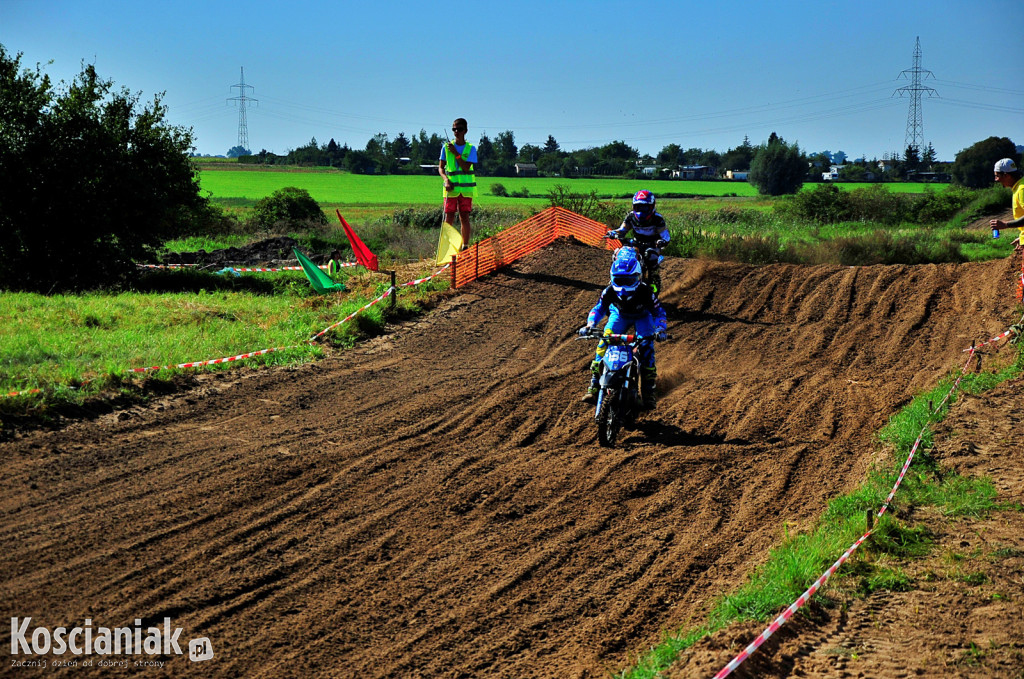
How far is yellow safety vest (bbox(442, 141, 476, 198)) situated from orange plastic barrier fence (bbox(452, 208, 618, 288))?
1.17 meters

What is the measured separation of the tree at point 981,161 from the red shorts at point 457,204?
56812 mm

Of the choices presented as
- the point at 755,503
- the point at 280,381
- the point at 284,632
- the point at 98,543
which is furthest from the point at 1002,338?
the point at 98,543

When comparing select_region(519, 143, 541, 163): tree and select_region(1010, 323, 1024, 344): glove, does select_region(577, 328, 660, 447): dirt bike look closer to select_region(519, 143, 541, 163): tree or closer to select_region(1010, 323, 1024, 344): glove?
select_region(1010, 323, 1024, 344): glove

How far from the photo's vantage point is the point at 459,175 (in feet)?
52.5

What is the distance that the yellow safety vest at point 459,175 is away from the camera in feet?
52.2

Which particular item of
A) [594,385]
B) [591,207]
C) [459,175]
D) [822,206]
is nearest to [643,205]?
[594,385]

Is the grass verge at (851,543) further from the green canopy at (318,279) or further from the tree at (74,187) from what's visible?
the tree at (74,187)

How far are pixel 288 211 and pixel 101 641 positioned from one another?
1313 inches

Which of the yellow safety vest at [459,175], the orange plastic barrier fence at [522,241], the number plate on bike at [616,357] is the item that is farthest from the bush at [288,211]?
the number plate on bike at [616,357]

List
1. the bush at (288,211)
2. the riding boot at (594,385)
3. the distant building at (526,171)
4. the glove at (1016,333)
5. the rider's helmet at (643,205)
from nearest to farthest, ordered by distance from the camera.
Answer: the riding boot at (594,385) → the glove at (1016,333) → the rider's helmet at (643,205) → the bush at (288,211) → the distant building at (526,171)

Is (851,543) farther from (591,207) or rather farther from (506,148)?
(506,148)

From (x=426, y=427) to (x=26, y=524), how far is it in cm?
404

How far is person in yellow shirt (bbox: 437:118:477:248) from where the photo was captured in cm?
Result: 1577

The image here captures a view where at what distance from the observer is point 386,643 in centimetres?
547
